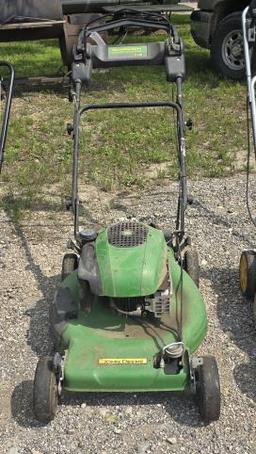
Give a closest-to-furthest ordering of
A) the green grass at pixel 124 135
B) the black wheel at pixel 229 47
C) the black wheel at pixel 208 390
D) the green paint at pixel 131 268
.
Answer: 1. the black wheel at pixel 208 390
2. the green paint at pixel 131 268
3. the green grass at pixel 124 135
4. the black wheel at pixel 229 47

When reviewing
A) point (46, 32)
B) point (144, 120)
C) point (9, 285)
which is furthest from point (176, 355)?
point (46, 32)

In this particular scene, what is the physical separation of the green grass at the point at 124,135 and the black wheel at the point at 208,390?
2792 millimetres

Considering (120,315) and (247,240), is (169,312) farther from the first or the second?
(247,240)

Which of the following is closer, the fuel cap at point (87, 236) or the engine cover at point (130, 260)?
the engine cover at point (130, 260)

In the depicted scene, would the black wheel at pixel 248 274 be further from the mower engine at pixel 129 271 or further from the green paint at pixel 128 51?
the green paint at pixel 128 51

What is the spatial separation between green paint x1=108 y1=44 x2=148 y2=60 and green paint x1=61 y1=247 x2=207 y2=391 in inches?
54.6

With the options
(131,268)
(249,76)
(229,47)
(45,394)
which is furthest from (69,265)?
(229,47)

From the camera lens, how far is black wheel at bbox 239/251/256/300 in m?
3.69

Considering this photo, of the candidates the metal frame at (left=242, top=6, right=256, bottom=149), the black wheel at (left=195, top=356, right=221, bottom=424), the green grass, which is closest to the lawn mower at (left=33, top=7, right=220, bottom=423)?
the black wheel at (left=195, top=356, right=221, bottom=424)

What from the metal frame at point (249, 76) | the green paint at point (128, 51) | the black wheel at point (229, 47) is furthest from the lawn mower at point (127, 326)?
the black wheel at point (229, 47)

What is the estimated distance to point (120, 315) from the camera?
317 centimetres

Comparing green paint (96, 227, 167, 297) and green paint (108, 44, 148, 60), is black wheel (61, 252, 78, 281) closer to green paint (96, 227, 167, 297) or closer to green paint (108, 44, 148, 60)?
green paint (96, 227, 167, 297)

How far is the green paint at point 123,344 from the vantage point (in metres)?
2.89

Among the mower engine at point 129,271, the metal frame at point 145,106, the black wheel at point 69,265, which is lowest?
the black wheel at point 69,265
